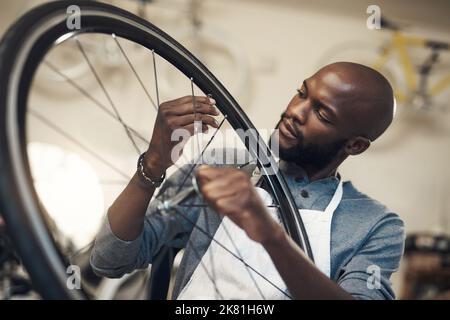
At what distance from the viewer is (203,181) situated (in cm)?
41

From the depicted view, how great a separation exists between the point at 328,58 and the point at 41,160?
1574mm

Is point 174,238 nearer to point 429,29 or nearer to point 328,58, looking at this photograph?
point 328,58

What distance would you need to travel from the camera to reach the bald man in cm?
66

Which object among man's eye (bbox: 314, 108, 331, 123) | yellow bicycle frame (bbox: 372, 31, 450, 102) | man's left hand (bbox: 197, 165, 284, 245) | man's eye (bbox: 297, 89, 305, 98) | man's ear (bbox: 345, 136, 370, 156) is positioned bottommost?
man's left hand (bbox: 197, 165, 284, 245)

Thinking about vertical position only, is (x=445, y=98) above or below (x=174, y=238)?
above

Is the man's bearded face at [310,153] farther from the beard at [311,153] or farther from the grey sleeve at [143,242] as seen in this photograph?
the grey sleeve at [143,242]

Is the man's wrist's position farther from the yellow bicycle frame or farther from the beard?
the yellow bicycle frame

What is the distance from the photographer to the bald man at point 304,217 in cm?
66

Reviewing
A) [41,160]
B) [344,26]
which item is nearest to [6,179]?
[41,160]

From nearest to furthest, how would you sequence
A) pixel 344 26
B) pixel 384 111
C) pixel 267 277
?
pixel 267 277
pixel 384 111
pixel 344 26

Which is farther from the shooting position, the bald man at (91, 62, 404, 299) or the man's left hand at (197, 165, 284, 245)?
the bald man at (91, 62, 404, 299)

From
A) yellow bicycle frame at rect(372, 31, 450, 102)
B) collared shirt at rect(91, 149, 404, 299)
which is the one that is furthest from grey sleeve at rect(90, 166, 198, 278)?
yellow bicycle frame at rect(372, 31, 450, 102)

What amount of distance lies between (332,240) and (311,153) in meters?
0.14

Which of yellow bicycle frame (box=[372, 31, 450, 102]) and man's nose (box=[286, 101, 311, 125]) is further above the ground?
yellow bicycle frame (box=[372, 31, 450, 102])
